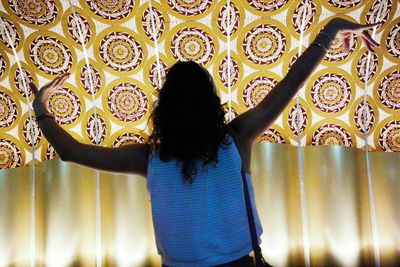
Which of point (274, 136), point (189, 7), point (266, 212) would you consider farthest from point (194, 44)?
point (266, 212)

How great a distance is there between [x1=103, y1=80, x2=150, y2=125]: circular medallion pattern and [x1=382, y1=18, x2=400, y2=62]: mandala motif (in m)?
2.15

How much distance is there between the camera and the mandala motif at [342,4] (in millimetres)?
3988

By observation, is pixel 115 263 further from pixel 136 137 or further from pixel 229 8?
pixel 229 8

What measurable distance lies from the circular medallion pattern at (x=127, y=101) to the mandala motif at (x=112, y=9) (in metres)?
0.57

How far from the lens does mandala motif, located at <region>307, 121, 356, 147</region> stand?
4.34 metres

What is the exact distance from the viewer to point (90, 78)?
4230 millimetres

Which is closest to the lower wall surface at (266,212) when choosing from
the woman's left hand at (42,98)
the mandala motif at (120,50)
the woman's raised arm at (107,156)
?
the mandala motif at (120,50)

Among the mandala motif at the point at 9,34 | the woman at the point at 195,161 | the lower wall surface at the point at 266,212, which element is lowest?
the lower wall surface at the point at 266,212

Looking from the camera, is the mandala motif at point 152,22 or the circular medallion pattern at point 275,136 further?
the circular medallion pattern at point 275,136

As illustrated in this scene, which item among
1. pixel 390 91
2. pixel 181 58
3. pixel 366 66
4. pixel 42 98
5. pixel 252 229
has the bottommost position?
pixel 252 229

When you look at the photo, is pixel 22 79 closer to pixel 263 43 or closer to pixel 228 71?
pixel 228 71

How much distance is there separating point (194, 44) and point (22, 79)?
5.02ft

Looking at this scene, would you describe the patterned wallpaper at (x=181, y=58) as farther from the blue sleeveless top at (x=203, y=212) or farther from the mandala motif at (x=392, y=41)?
the blue sleeveless top at (x=203, y=212)

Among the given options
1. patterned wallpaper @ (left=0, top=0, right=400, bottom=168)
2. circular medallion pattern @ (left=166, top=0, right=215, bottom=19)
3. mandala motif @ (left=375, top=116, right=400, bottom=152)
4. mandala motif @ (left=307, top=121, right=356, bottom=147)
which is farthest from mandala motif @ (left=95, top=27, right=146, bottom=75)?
mandala motif @ (left=375, top=116, right=400, bottom=152)
